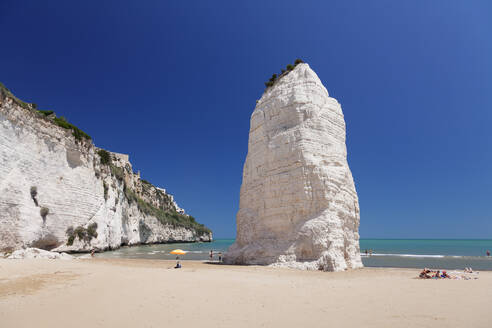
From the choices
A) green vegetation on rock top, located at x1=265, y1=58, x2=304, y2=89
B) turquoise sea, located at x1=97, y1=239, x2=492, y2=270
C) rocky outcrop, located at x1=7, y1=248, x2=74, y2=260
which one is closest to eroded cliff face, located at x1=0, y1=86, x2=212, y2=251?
rocky outcrop, located at x1=7, y1=248, x2=74, y2=260

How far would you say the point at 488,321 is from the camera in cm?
521

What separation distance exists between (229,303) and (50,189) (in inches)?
A: 878

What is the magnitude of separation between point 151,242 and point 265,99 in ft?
152

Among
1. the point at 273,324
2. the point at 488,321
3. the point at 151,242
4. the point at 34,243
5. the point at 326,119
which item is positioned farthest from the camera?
the point at 151,242

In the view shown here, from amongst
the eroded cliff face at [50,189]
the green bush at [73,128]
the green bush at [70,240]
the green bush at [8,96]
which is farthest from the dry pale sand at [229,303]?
the green bush at [73,128]

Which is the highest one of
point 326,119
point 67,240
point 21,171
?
point 326,119

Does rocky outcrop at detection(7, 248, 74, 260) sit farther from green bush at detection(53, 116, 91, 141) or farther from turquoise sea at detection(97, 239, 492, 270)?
green bush at detection(53, 116, 91, 141)

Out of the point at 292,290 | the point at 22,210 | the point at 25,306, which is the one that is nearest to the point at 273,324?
the point at 292,290

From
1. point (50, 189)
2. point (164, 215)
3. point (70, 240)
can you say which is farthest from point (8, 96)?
point (164, 215)

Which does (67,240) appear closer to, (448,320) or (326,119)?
(326,119)

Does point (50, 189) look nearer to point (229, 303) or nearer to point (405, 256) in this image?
point (229, 303)

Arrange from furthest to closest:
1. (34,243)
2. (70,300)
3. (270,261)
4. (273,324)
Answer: (34,243)
(270,261)
(70,300)
(273,324)

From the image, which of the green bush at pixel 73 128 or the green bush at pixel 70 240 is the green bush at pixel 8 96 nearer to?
the green bush at pixel 73 128

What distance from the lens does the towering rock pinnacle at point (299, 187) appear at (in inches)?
536
